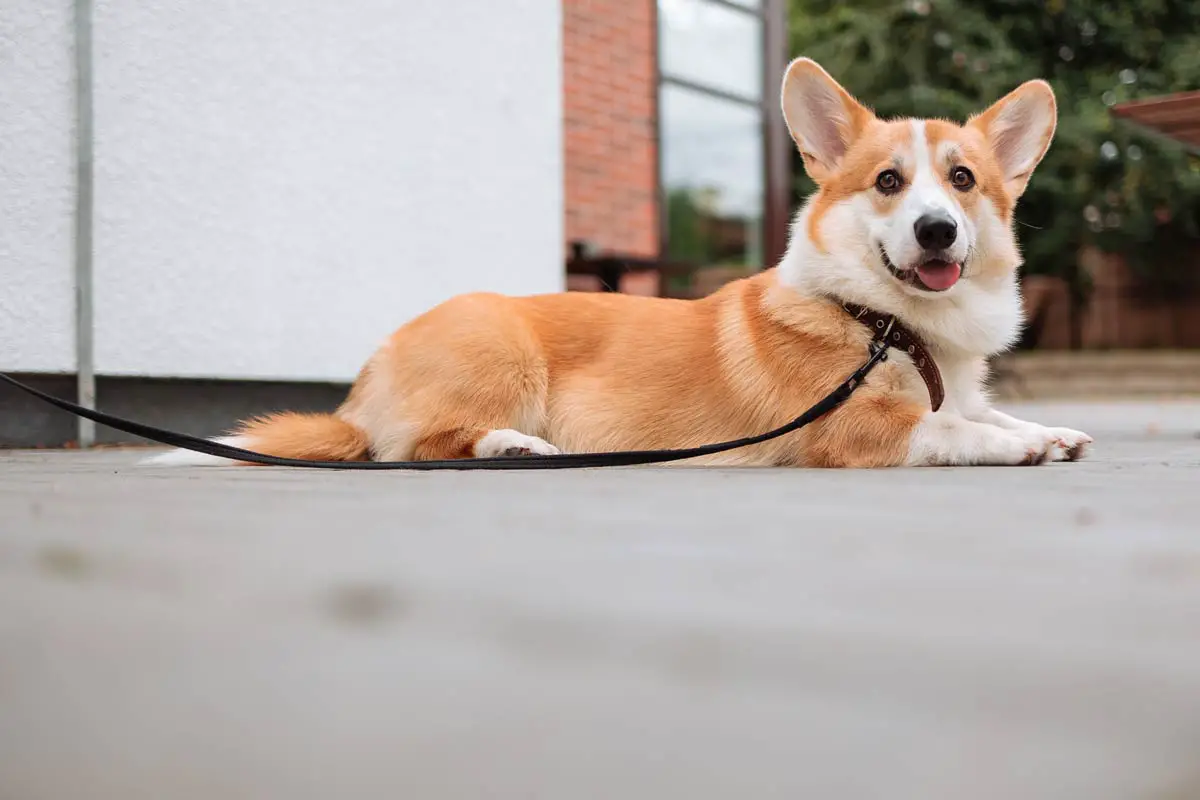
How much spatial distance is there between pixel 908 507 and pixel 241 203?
311 cm

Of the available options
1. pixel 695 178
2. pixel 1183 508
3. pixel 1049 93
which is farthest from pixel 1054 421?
pixel 1183 508

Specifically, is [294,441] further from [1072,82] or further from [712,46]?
[1072,82]

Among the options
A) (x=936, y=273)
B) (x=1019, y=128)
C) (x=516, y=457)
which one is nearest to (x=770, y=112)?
(x=1019, y=128)

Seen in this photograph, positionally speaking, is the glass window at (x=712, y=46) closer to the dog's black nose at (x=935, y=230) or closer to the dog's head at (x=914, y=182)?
the dog's head at (x=914, y=182)

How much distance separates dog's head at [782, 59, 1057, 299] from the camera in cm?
245

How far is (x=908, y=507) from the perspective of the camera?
4.59 feet

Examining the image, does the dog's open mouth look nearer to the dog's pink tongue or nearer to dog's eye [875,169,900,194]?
the dog's pink tongue

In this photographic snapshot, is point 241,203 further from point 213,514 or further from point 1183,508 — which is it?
point 1183,508

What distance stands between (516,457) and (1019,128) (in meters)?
1.58

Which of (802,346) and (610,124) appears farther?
(610,124)

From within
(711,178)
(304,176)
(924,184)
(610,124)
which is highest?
(610,124)

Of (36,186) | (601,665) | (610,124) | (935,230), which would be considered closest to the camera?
(601,665)

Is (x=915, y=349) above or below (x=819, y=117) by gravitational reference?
below

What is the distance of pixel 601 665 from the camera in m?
0.66
